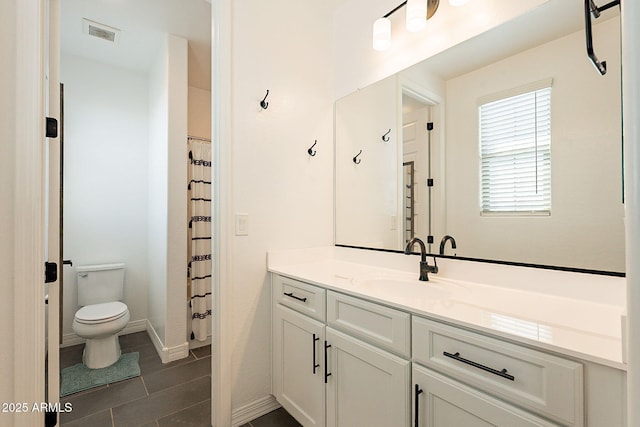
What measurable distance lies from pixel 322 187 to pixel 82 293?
2.37 metres

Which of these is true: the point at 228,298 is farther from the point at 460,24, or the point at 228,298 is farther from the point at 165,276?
the point at 460,24

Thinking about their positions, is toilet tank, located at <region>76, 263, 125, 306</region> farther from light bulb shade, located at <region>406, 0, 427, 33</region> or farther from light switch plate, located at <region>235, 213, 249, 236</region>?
light bulb shade, located at <region>406, 0, 427, 33</region>

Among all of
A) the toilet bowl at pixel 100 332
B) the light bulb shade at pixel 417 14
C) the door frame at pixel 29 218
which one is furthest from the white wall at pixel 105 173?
the light bulb shade at pixel 417 14

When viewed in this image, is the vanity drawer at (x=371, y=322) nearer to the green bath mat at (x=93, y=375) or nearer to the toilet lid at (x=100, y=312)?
the green bath mat at (x=93, y=375)

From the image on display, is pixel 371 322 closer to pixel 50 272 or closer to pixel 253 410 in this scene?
pixel 253 410

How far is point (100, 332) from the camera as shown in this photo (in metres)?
2.20

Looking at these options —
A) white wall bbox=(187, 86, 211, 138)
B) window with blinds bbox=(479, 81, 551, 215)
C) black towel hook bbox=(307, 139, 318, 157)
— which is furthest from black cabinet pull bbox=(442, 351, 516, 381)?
Result: white wall bbox=(187, 86, 211, 138)

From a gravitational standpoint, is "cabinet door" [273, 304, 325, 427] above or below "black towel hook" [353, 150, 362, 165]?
below

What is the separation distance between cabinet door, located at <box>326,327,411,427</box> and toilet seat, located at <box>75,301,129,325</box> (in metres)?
1.90

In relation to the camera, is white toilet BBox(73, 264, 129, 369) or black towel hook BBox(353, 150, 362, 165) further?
white toilet BBox(73, 264, 129, 369)

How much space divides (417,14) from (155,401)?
2732 mm

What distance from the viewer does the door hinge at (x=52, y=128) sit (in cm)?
128

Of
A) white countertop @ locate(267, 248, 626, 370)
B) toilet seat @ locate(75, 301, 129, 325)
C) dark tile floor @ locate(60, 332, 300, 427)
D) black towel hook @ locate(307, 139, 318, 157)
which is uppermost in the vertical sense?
black towel hook @ locate(307, 139, 318, 157)

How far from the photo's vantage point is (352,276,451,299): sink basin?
4.38 ft
